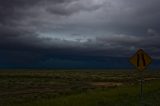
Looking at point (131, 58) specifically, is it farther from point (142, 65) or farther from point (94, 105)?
point (94, 105)

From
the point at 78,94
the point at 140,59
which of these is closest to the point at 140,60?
the point at 140,59

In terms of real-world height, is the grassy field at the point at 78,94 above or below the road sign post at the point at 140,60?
below

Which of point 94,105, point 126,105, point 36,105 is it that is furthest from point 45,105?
point 126,105

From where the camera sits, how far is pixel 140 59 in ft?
62.2

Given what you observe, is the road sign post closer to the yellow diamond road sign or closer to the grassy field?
the yellow diamond road sign

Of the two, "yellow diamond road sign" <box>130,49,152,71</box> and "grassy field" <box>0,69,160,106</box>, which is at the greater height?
"yellow diamond road sign" <box>130,49,152,71</box>

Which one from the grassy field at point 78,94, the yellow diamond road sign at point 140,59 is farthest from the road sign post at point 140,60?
the grassy field at point 78,94

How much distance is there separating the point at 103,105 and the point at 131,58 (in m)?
3.29

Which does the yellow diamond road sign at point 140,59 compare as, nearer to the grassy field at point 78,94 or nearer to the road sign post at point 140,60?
the road sign post at point 140,60

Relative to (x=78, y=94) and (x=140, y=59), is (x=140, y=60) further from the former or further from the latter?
(x=78, y=94)

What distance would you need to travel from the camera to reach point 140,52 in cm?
1891

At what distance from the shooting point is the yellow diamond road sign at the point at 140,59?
1883cm

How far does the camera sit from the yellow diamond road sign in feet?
61.8

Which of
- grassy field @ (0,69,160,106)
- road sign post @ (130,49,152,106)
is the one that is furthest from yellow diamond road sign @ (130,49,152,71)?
grassy field @ (0,69,160,106)
